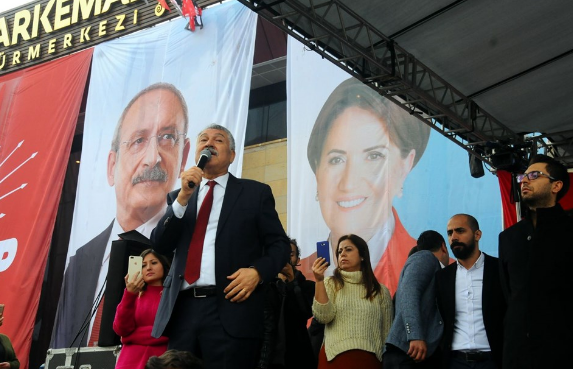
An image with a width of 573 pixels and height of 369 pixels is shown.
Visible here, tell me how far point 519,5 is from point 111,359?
3.77 meters

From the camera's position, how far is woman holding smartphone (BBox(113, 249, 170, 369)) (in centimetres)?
377

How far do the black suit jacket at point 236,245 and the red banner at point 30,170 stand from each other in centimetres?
Answer: 793

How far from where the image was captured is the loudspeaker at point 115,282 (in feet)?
16.1

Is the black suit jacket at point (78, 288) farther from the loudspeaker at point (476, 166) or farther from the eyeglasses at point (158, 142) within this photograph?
the loudspeaker at point (476, 166)

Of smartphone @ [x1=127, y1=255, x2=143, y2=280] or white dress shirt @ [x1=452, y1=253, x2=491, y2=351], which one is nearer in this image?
white dress shirt @ [x1=452, y1=253, x2=491, y2=351]

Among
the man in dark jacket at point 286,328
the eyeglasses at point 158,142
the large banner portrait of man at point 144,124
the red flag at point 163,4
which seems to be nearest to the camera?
the man in dark jacket at point 286,328

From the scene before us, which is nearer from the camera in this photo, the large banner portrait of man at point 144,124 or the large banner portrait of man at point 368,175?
the large banner portrait of man at point 368,175

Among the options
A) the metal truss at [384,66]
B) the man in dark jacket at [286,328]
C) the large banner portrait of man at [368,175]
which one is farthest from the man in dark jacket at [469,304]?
the large banner portrait of man at [368,175]

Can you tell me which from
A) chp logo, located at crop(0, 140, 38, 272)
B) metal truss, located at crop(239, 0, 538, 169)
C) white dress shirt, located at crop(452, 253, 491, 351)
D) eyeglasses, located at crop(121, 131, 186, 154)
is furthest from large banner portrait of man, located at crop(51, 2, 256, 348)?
white dress shirt, located at crop(452, 253, 491, 351)

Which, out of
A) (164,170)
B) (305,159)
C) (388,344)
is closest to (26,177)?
(164,170)

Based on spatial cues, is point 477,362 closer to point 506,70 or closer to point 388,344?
point 388,344

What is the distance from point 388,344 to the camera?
3.53 metres

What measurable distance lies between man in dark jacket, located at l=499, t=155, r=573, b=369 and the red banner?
8422 millimetres

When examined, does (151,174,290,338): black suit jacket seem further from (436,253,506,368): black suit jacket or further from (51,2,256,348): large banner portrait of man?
(51,2,256,348): large banner portrait of man
